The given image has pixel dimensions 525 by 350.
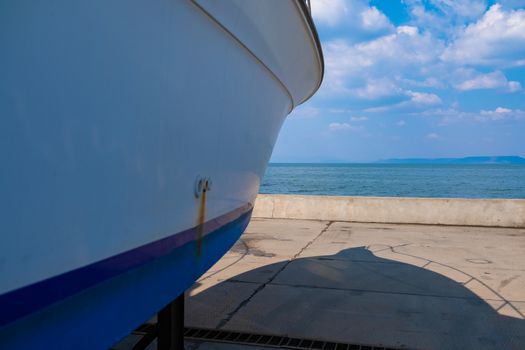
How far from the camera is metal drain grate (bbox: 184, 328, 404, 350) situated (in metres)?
3.18

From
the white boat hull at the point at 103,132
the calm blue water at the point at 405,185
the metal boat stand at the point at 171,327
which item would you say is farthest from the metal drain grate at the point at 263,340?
the calm blue water at the point at 405,185

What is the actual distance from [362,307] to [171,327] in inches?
74.8

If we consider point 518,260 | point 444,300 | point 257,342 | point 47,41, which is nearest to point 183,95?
point 47,41

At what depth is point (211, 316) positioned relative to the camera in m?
3.85

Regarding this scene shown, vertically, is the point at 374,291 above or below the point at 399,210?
below

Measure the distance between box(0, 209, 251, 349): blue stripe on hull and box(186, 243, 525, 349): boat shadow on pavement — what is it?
2.08 m

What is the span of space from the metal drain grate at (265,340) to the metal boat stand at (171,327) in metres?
0.58

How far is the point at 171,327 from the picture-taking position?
279cm

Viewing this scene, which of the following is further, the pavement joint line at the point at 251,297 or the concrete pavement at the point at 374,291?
the pavement joint line at the point at 251,297

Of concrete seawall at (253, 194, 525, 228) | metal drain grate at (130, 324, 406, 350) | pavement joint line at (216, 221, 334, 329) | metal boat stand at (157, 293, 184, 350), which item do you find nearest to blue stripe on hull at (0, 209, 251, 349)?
metal boat stand at (157, 293, 184, 350)

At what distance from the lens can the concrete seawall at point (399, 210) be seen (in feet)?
29.6

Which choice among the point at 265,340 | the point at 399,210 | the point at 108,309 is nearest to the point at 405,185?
the point at 399,210

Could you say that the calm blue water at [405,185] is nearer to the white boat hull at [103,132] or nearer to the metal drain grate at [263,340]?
the metal drain grate at [263,340]

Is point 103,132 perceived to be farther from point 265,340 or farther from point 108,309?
point 265,340
